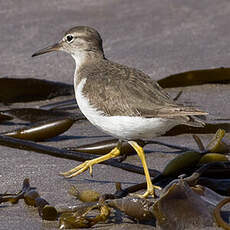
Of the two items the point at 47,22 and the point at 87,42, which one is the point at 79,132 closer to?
the point at 87,42

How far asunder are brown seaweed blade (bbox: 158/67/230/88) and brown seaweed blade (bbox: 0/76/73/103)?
0.82 m

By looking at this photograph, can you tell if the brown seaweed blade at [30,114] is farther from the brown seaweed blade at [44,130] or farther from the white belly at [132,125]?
the white belly at [132,125]

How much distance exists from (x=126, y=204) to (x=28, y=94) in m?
2.42

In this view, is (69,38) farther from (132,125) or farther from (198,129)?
(132,125)

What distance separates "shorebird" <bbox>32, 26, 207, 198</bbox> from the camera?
12.2 feet

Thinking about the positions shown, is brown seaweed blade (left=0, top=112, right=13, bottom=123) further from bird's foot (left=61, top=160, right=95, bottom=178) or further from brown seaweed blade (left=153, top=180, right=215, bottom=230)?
brown seaweed blade (left=153, top=180, right=215, bottom=230)

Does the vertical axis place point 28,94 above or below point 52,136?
above

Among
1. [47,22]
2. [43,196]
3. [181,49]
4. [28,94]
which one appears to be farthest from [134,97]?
[47,22]

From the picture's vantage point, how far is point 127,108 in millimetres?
3816

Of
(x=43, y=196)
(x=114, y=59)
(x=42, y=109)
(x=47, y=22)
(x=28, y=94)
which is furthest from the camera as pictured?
(x=47, y=22)

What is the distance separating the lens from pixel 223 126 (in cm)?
450

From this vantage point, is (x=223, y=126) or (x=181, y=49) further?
(x=181, y=49)

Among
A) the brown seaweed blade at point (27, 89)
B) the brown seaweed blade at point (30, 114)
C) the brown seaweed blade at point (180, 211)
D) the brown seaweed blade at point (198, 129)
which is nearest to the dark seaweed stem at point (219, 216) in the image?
the brown seaweed blade at point (180, 211)

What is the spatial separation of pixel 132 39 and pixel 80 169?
2.36m
